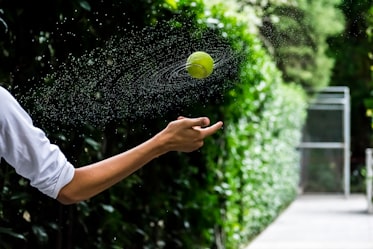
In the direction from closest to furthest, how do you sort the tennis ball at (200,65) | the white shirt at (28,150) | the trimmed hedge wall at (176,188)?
the white shirt at (28,150) < the tennis ball at (200,65) < the trimmed hedge wall at (176,188)

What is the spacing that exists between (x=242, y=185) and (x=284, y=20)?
4.92m

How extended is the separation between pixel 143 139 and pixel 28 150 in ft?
8.04

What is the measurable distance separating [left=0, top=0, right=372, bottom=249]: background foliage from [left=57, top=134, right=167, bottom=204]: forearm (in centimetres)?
93

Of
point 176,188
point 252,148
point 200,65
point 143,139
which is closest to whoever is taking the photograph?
point 200,65

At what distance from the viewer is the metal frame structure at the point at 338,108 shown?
16812mm

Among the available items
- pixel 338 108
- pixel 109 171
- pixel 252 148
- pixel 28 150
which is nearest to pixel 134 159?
pixel 109 171

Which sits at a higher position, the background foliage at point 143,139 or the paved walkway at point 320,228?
the background foliage at point 143,139

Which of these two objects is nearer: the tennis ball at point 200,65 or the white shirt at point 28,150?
the white shirt at point 28,150

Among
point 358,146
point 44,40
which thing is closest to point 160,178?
point 44,40

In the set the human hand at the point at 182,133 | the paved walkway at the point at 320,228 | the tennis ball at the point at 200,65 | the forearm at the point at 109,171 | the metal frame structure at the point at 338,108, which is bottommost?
the paved walkway at the point at 320,228

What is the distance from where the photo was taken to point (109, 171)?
1.58 m

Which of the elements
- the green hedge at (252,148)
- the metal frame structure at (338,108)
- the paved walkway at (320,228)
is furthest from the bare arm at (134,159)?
the metal frame structure at (338,108)

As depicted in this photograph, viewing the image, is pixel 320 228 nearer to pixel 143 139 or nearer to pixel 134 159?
pixel 143 139

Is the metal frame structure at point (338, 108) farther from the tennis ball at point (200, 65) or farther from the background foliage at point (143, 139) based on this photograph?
the tennis ball at point (200, 65)
